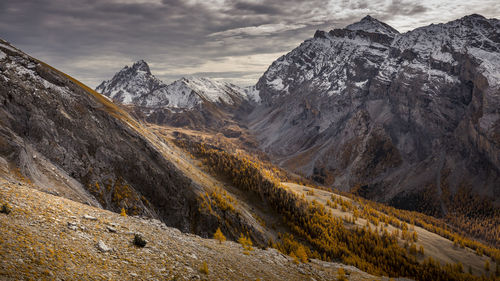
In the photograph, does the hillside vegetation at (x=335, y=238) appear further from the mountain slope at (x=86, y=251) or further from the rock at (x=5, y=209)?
the rock at (x=5, y=209)

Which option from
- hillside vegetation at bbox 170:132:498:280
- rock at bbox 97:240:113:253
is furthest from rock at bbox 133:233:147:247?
hillside vegetation at bbox 170:132:498:280

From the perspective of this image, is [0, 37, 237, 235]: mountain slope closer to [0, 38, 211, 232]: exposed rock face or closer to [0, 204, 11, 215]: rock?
[0, 38, 211, 232]: exposed rock face

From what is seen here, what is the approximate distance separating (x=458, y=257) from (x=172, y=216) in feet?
501

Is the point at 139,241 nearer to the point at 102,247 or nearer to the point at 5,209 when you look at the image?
the point at 102,247

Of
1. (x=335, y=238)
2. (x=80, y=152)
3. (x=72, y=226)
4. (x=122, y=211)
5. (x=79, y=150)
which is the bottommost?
(x=335, y=238)

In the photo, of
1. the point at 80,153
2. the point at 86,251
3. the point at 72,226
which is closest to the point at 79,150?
the point at 80,153

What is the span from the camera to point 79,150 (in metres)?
45.4

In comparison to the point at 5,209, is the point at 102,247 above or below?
below

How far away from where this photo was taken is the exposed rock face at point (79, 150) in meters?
36.6

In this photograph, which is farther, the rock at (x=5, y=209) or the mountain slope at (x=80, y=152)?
the mountain slope at (x=80, y=152)

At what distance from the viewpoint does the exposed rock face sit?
36.6 m

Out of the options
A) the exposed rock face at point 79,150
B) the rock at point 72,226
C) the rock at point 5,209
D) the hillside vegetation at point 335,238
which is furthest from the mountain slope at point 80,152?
the hillside vegetation at point 335,238

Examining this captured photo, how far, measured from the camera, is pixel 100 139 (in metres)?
51.3

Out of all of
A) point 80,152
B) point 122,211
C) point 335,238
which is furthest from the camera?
point 335,238
